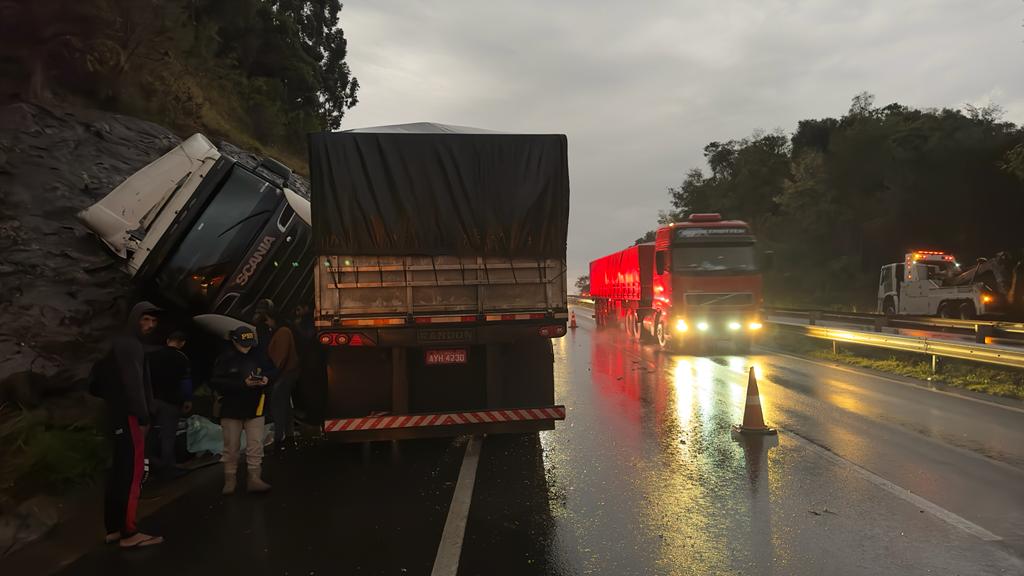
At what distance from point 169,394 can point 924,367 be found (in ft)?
45.6

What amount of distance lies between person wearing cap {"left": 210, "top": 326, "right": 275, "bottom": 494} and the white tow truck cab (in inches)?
1019

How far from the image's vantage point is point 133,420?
4.82 m

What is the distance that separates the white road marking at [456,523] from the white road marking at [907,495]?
374 centimetres

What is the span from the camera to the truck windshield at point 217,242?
8125 millimetres

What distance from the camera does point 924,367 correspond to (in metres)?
13.1

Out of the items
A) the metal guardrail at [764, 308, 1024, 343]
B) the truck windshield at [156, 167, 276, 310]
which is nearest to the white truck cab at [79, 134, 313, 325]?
the truck windshield at [156, 167, 276, 310]

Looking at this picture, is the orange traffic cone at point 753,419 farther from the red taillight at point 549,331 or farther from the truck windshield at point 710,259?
the truck windshield at point 710,259

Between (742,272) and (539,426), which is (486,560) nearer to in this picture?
(539,426)

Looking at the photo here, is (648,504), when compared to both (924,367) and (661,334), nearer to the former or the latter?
(924,367)

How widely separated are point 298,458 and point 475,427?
2.25 metres

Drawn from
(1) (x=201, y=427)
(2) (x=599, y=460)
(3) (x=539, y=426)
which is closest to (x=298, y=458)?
(1) (x=201, y=427)

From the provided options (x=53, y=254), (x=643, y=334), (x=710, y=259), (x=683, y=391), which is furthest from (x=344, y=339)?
(x=643, y=334)

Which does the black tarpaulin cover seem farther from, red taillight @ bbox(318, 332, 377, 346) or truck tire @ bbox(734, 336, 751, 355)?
truck tire @ bbox(734, 336, 751, 355)

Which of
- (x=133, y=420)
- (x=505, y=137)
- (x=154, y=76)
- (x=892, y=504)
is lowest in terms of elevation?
(x=892, y=504)
